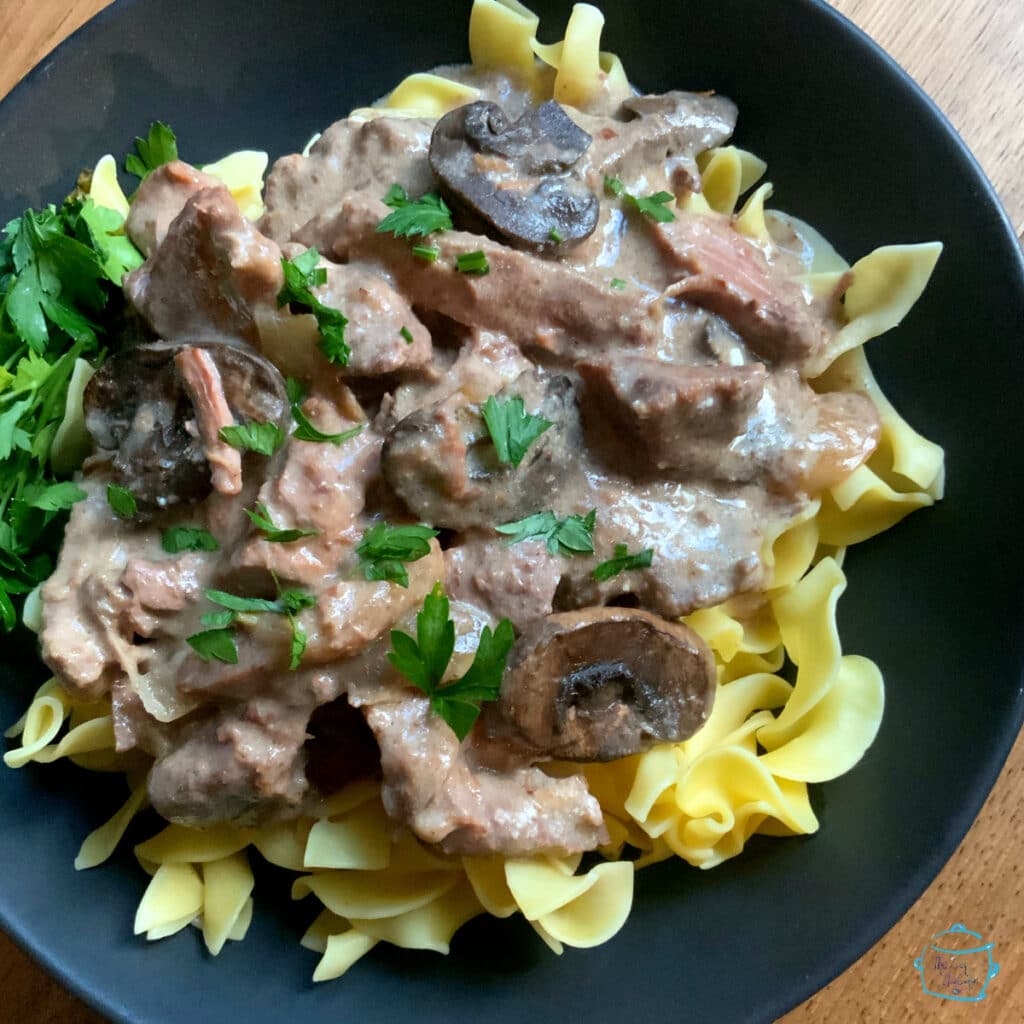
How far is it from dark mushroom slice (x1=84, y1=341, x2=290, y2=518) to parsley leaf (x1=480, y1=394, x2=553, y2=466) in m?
0.63

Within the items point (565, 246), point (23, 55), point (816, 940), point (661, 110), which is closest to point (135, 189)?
point (23, 55)

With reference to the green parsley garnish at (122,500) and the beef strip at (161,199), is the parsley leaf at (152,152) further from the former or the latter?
the green parsley garnish at (122,500)

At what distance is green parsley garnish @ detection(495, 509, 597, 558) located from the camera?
9.49 feet

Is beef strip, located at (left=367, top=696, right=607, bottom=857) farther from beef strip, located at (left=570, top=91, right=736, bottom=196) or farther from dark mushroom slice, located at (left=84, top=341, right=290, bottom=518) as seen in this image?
beef strip, located at (left=570, top=91, right=736, bottom=196)

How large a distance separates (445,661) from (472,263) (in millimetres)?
1195

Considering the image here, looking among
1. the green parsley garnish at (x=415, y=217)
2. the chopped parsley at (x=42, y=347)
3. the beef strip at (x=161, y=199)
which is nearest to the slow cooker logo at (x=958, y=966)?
the green parsley garnish at (x=415, y=217)

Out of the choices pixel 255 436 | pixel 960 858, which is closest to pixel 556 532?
pixel 255 436

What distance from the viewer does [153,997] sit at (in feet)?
9.46

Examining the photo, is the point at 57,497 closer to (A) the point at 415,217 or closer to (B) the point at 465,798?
(A) the point at 415,217

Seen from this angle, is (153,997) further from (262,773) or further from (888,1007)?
(888,1007)

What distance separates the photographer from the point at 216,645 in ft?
8.87

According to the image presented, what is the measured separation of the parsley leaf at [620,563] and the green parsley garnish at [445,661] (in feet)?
1.13

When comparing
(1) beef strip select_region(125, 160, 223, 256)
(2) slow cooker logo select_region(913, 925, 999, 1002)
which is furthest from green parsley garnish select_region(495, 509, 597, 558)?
(2) slow cooker logo select_region(913, 925, 999, 1002)

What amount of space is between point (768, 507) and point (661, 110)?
146 centimetres
